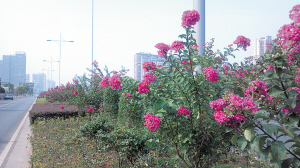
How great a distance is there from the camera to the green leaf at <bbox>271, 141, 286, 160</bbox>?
5.71 feet

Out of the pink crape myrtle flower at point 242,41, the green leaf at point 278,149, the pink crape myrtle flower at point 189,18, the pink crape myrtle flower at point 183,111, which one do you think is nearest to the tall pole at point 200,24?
the pink crape myrtle flower at point 242,41

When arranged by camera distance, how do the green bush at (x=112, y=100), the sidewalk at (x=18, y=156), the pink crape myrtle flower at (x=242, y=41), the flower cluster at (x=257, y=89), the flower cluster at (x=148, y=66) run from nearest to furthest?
the flower cluster at (x=257, y=89) < the flower cluster at (x=148, y=66) < the pink crape myrtle flower at (x=242, y=41) < the sidewalk at (x=18, y=156) < the green bush at (x=112, y=100)

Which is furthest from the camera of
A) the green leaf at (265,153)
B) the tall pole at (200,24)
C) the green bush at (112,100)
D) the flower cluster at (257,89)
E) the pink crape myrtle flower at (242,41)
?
the green bush at (112,100)

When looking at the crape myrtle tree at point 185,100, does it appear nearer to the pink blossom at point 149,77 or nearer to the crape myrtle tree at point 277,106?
the pink blossom at point 149,77

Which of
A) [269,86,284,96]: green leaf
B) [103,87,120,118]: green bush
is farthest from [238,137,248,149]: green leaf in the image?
[103,87,120,118]: green bush

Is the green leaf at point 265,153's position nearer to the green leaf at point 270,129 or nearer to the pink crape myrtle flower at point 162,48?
the green leaf at point 270,129

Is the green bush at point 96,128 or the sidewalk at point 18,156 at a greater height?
the green bush at point 96,128

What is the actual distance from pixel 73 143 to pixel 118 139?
2.44 m

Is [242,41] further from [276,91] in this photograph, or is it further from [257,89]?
[276,91]

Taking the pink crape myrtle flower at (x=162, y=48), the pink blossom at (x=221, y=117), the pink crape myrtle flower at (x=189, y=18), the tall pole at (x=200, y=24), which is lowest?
the pink blossom at (x=221, y=117)

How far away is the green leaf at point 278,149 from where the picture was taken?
68.5 inches

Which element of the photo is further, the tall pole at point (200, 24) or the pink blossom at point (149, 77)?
the tall pole at point (200, 24)

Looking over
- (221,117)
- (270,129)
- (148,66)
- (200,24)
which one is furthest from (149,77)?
(200,24)

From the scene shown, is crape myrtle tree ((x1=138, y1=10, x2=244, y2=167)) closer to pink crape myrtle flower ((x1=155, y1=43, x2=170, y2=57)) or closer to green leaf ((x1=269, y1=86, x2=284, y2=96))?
pink crape myrtle flower ((x1=155, y1=43, x2=170, y2=57))
